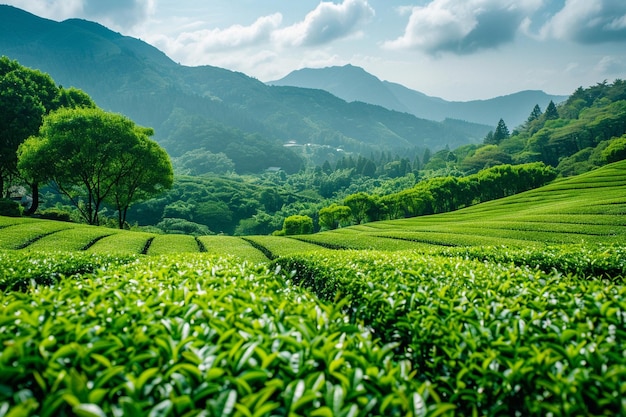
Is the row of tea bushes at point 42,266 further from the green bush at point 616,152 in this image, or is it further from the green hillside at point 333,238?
the green bush at point 616,152

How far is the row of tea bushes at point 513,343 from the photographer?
2.96 metres

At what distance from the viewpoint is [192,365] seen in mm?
2785

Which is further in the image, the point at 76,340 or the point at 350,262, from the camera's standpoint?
the point at 350,262

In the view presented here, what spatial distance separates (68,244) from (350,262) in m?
18.6

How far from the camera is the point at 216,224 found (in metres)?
121

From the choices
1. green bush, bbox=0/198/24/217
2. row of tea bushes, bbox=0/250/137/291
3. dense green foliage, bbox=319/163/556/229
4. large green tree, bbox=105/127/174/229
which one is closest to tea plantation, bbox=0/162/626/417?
row of tea bushes, bbox=0/250/137/291

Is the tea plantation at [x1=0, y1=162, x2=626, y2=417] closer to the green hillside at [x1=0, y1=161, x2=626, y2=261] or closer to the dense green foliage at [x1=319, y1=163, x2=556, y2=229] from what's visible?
the green hillside at [x1=0, y1=161, x2=626, y2=261]

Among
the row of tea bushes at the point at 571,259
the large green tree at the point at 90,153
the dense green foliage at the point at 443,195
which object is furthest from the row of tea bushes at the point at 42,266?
the dense green foliage at the point at 443,195

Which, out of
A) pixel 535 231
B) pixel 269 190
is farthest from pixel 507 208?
pixel 269 190

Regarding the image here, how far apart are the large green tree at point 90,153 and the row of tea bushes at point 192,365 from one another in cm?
3384

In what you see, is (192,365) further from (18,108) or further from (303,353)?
(18,108)

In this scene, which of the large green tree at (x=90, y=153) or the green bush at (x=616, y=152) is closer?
the large green tree at (x=90, y=153)

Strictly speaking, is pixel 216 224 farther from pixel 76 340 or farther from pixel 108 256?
pixel 76 340

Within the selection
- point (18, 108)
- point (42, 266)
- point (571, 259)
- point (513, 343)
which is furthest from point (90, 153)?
point (513, 343)
